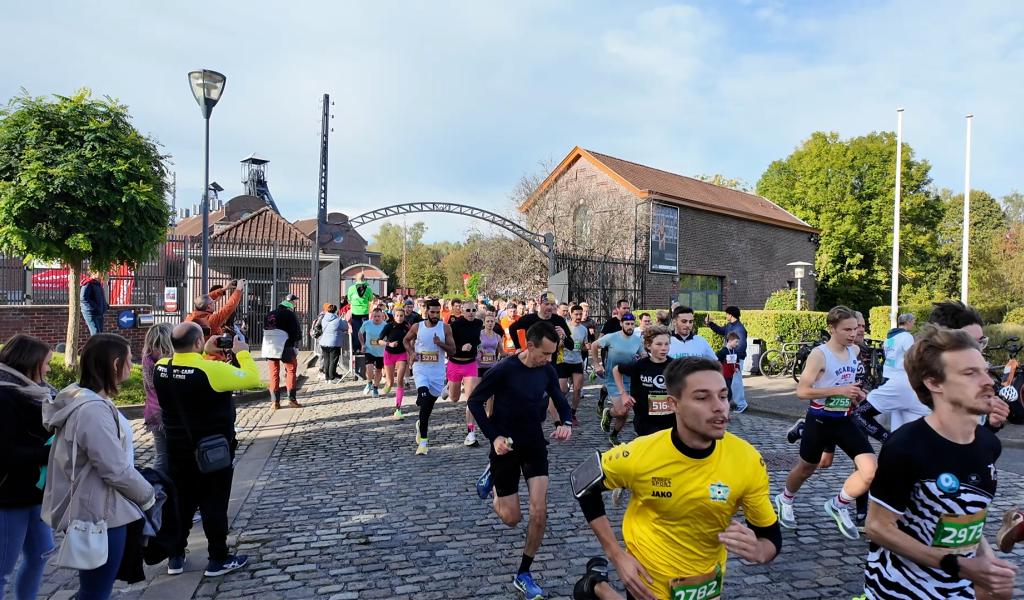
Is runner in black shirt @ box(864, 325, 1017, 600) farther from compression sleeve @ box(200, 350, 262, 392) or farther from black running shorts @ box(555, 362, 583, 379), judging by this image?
black running shorts @ box(555, 362, 583, 379)

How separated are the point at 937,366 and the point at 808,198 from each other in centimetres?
4349

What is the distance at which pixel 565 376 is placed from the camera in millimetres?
10078

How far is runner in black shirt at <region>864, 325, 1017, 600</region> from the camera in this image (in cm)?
233

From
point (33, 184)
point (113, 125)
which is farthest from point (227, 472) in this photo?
point (113, 125)

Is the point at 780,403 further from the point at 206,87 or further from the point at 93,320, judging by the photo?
the point at 93,320

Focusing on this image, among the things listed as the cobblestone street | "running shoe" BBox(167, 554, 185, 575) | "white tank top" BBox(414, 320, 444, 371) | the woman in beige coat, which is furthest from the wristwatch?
"white tank top" BBox(414, 320, 444, 371)

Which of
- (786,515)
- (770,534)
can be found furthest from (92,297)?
(770,534)

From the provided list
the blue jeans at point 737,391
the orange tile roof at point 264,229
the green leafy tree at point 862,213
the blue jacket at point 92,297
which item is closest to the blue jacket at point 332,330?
the blue jacket at point 92,297

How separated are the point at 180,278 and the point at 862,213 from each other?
3900 cm

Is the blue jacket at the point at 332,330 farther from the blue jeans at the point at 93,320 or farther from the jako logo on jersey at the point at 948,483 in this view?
the jako logo on jersey at the point at 948,483

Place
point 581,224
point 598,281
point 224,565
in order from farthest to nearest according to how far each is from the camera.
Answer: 1. point 581,224
2. point 598,281
3. point 224,565

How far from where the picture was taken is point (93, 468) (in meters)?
3.18

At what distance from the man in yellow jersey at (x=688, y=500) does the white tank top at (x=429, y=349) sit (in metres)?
6.32

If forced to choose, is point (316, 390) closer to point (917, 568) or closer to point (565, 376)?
point (565, 376)
